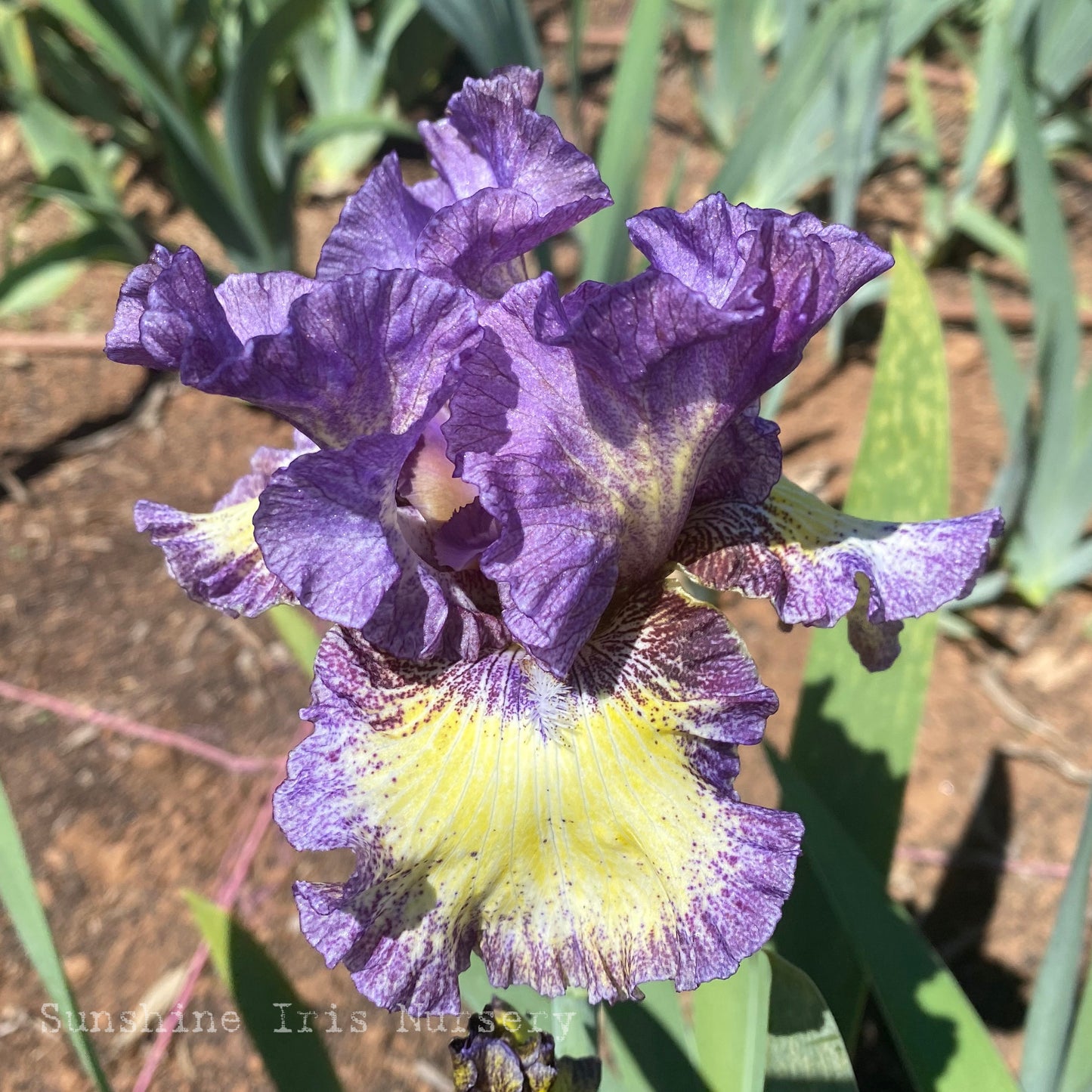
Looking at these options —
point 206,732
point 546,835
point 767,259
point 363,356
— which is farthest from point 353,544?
point 206,732

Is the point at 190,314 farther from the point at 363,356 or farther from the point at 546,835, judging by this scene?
the point at 546,835

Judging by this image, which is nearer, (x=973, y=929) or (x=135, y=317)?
(x=135, y=317)

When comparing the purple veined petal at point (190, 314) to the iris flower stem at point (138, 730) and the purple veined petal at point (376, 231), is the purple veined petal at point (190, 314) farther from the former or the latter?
the iris flower stem at point (138, 730)

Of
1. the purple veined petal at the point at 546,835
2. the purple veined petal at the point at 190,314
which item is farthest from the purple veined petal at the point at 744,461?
the purple veined petal at the point at 190,314

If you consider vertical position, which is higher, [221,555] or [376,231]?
[376,231]

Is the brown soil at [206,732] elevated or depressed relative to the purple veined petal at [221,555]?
depressed

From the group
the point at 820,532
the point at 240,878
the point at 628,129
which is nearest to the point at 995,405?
the point at 628,129

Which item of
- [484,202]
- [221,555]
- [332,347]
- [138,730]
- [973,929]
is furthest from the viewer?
[138,730]

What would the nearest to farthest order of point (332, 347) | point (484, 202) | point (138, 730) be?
1. point (332, 347)
2. point (484, 202)
3. point (138, 730)
